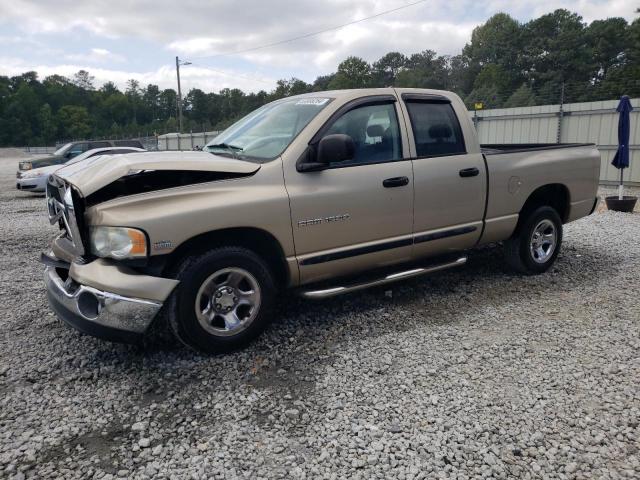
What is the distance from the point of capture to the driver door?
12.4ft

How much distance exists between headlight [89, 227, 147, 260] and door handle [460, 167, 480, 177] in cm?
287

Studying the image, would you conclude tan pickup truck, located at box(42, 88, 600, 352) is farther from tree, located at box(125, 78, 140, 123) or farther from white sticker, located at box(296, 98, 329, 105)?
tree, located at box(125, 78, 140, 123)

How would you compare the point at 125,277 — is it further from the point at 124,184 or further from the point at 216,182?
the point at 216,182

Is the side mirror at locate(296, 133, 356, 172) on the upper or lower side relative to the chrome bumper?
upper

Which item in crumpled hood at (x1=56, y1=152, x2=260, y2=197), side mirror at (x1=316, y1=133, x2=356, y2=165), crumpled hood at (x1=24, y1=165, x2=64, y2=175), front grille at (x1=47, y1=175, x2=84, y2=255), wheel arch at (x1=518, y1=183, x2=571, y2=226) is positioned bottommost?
crumpled hood at (x1=24, y1=165, x2=64, y2=175)

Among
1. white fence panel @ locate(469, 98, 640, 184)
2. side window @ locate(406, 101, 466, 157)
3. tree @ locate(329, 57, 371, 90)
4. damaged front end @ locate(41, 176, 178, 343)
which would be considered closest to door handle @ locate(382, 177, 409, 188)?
side window @ locate(406, 101, 466, 157)

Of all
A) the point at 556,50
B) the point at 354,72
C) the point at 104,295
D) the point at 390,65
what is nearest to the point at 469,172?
the point at 104,295

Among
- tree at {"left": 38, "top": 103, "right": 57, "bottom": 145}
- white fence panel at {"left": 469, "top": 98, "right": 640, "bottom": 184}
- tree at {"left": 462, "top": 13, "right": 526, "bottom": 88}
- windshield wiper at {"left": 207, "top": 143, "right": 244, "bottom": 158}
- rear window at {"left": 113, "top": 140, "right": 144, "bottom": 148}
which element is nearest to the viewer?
windshield wiper at {"left": 207, "top": 143, "right": 244, "bottom": 158}

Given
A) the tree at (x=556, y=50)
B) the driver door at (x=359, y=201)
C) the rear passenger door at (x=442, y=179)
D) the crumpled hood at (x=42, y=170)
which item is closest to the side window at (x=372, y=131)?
the driver door at (x=359, y=201)

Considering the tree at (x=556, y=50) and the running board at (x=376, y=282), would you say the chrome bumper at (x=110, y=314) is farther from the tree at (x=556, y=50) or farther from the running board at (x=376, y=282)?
the tree at (x=556, y=50)

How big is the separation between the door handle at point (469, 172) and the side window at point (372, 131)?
27.7 inches

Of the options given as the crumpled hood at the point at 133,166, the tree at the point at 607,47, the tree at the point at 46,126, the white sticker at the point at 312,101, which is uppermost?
the tree at the point at 607,47

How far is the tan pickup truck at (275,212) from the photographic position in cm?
321

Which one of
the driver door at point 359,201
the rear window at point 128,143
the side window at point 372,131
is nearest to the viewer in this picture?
the driver door at point 359,201
